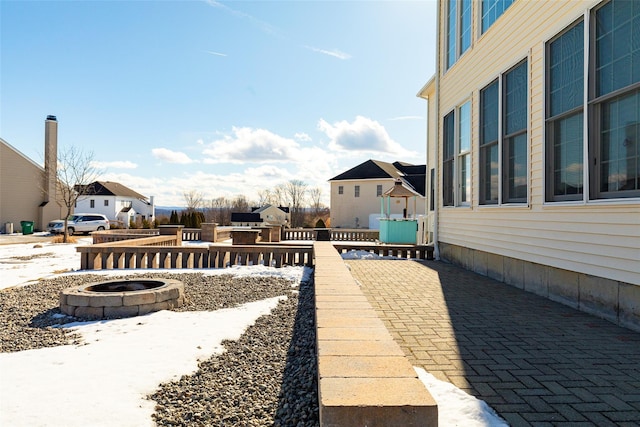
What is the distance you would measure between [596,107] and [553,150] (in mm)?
980

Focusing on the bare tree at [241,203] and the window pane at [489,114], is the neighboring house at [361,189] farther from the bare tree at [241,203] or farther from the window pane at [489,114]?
the bare tree at [241,203]

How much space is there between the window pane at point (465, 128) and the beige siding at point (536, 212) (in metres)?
0.25

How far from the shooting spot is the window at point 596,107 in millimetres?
4043

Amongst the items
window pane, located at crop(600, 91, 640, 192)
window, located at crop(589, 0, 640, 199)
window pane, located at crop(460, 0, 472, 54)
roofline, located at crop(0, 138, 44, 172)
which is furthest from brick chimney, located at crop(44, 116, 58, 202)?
window pane, located at crop(600, 91, 640, 192)

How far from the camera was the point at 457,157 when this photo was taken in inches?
359

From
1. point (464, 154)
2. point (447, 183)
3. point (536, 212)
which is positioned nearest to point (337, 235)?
point (447, 183)

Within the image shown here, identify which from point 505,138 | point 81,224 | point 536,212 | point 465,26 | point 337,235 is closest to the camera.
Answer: point 536,212

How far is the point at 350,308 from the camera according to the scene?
337 centimetres

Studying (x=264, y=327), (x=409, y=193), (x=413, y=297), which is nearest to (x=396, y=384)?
(x=264, y=327)

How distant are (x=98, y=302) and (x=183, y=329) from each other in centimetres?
138

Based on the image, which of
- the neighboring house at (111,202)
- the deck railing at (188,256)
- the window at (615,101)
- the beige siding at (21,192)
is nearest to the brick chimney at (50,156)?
the beige siding at (21,192)

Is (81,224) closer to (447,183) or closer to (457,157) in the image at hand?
(447,183)

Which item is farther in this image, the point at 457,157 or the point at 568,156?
the point at 457,157

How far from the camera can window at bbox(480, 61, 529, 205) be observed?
249 inches
